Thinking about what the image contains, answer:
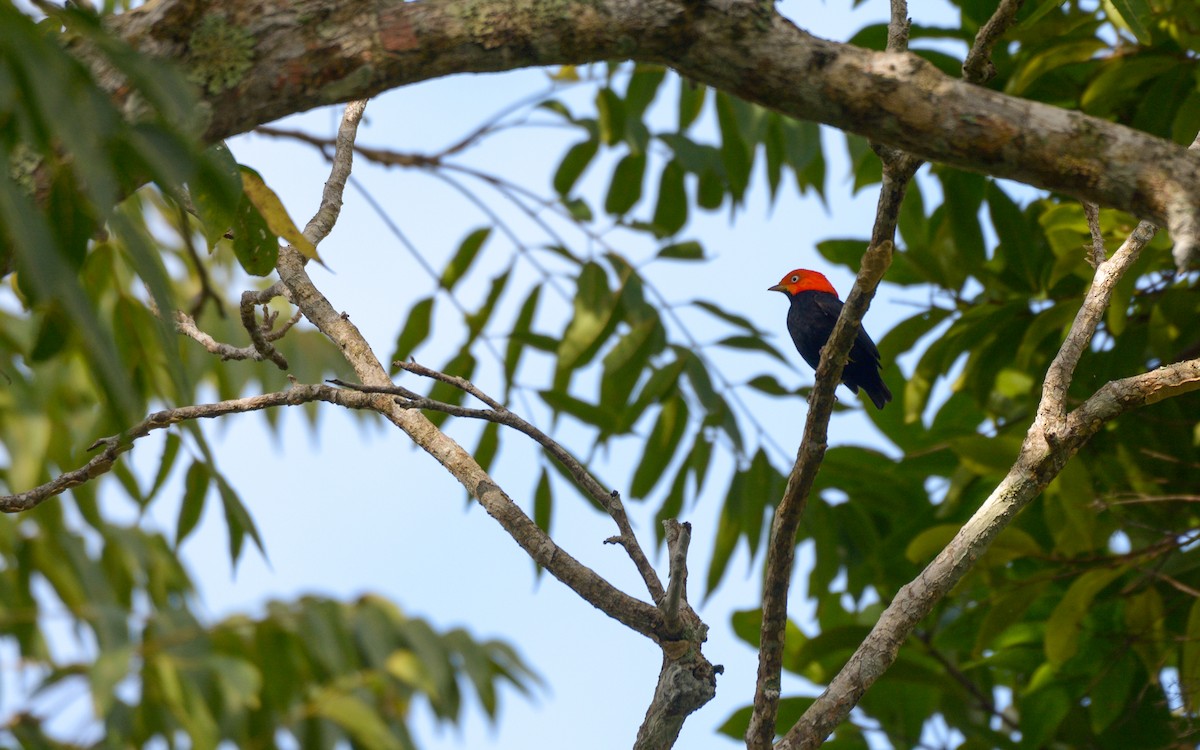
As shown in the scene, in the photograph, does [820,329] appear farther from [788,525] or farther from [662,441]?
[788,525]

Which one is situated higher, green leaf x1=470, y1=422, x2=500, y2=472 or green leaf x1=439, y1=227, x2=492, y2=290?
green leaf x1=439, y1=227, x2=492, y2=290

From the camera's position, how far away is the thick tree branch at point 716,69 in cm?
193

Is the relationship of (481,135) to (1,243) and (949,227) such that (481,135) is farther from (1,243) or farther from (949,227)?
(1,243)

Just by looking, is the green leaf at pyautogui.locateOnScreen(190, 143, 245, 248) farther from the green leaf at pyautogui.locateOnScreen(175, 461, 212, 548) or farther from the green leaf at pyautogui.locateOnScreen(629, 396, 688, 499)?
the green leaf at pyautogui.locateOnScreen(629, 396, 688, 499)

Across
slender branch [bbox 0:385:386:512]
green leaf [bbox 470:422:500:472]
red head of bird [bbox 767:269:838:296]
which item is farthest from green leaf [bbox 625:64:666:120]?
slender branch [bbox 0:385:386:512]

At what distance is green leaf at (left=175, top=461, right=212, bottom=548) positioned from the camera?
4125 mm

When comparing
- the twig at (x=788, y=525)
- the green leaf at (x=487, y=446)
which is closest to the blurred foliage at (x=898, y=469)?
the green leaf at (x=487, y=446)

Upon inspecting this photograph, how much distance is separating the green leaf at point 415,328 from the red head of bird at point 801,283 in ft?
9.02

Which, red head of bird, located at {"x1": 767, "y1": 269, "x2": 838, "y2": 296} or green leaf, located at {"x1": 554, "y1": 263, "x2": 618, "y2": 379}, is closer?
green leaf, located at {"x1": 554, "y1": 263, "x2": 618, "y2": 379}

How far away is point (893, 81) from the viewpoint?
200 cm

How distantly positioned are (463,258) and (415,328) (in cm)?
56

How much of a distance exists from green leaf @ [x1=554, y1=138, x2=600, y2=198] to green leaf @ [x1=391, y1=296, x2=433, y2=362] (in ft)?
4.55

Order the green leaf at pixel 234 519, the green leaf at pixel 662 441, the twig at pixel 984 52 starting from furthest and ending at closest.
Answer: the green leaf at pixel 662 441 < the green leaf at pixel 234 519 < the twig at pixel 984 52

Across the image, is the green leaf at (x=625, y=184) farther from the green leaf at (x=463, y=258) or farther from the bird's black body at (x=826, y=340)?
the bird's black body at (x=826, y=340)
